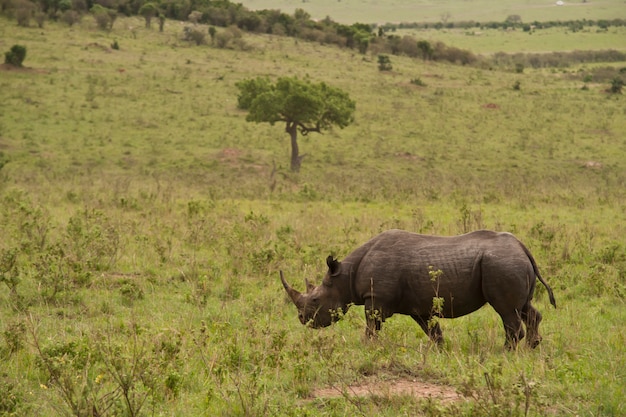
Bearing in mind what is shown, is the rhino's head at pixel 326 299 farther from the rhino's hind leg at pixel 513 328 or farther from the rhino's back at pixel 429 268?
the rhino's hind leg at pixel 513 328

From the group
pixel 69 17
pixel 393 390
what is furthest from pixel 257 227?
pixel 69 17

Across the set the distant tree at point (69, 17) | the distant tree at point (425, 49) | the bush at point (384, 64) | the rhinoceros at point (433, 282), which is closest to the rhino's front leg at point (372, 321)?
the rhinoceros at point (433, 282)

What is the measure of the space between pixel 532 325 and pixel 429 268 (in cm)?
128

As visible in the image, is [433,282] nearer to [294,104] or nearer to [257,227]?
[257,227]

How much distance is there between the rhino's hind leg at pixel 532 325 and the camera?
7.95 metres

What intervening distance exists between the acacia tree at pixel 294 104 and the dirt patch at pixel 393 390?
27.8 metres

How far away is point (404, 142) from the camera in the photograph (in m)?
40.3

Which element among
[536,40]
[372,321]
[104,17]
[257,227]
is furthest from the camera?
[536,40]

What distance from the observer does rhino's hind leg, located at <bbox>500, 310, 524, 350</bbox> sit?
778 cm

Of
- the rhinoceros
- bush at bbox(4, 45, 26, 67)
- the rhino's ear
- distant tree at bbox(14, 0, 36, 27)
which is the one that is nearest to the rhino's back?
the rhinoceros

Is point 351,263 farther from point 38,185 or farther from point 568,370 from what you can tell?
point 38,185

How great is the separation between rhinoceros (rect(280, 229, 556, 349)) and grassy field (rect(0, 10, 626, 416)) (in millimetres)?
309

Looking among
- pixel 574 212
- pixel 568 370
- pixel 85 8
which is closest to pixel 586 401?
pixel 568 370

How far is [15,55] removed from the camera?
45469 millimetres
